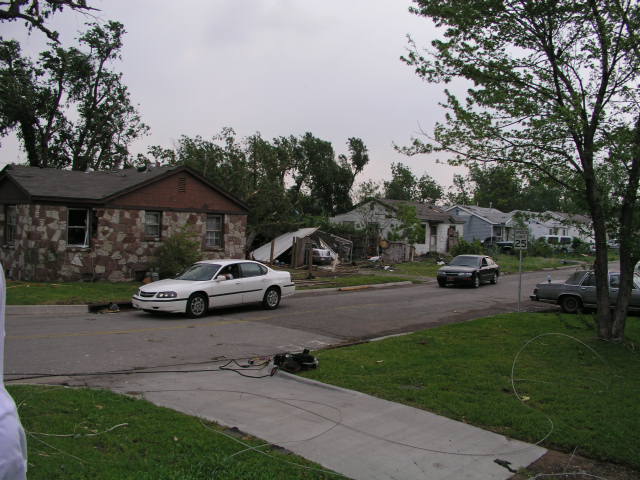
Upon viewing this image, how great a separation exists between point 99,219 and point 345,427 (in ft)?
55.1

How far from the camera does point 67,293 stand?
16.5 m

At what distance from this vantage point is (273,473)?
173 inches

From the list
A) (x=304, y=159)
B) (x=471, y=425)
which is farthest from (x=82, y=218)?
(x=304, y=159)

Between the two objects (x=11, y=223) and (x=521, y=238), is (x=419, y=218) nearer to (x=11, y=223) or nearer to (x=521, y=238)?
(x=521, y=238)

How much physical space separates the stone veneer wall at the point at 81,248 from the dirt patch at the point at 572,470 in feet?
59.1

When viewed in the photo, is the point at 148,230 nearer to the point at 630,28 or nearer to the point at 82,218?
the point at 82,218

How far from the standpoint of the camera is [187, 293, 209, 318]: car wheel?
1380cm

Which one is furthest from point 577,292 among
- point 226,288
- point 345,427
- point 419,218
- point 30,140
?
point 30,140

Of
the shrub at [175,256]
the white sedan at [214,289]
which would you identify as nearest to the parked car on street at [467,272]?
the white sedan at [214,289]

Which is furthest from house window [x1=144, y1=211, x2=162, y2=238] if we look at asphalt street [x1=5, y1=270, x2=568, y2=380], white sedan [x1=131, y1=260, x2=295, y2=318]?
white sedan [x1=131, y1=260, x2=295, y2=318]

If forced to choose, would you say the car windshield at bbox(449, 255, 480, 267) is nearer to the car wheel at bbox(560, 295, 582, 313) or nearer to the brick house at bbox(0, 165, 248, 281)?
the car wheel at bbox(560, 295, 582, 313)

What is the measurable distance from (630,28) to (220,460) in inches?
397

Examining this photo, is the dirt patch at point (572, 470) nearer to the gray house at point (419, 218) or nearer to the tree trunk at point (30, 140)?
the gray house at point (419, 218)

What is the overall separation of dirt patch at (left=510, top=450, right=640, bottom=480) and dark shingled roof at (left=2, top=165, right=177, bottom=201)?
18.1 m
